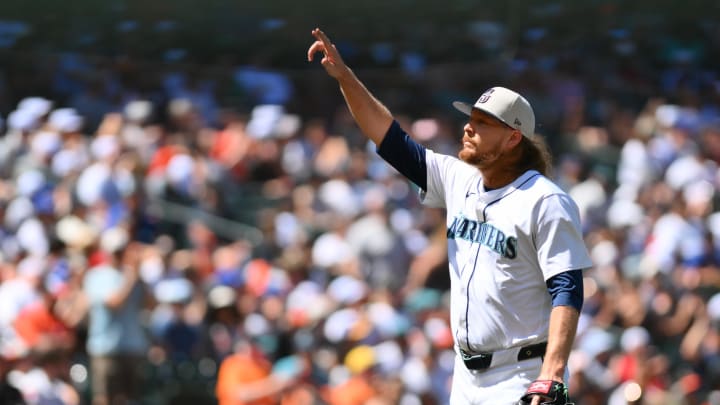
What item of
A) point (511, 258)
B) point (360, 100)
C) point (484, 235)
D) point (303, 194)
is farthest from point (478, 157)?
point (303, 194)

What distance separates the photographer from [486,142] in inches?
173

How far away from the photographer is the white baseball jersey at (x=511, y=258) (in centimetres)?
420

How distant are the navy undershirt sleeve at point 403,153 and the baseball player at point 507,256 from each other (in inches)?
7.1

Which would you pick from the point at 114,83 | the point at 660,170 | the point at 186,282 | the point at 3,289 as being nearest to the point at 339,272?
the point at 186,282

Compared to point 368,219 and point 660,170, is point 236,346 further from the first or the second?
point 660,170

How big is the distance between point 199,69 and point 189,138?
196cm

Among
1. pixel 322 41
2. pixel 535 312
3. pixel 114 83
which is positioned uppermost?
pixel 322 41

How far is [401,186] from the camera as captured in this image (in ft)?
42.1

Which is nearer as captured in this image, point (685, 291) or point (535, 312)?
point (535, 312)

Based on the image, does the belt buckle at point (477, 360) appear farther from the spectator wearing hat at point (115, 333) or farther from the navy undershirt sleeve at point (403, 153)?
the spectator wearing hat at point (115, 333)

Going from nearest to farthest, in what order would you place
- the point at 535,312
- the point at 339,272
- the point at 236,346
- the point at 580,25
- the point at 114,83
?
1. the point at 535,312
2. the point at 236,346
3. the point at 339,272
4. the point at 114,83
5. the point at 580,25

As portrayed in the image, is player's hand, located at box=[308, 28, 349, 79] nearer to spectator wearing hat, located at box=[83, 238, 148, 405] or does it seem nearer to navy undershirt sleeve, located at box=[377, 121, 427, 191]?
navy undershirt sleeve, located at box=[377, 121, 427, 191]

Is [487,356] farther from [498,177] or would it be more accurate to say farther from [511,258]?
[498,177]

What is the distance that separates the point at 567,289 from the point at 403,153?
0.88 meters
